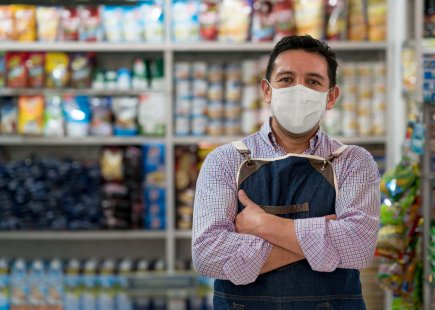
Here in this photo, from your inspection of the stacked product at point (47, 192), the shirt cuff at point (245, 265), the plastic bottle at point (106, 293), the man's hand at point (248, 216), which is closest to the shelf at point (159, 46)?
the stacked product at point (47, 192)

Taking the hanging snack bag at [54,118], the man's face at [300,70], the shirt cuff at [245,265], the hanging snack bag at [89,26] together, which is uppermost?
the hanging snack bag at [89,26]

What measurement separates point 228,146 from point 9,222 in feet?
11.7

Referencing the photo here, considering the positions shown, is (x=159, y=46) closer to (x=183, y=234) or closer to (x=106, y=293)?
(x=183, y=234)

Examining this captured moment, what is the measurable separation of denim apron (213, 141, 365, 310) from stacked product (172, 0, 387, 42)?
10.8 feet

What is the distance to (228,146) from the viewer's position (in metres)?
2.33

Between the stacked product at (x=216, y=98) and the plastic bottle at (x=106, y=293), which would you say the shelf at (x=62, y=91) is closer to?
the stacked product at (x=216, y=98)

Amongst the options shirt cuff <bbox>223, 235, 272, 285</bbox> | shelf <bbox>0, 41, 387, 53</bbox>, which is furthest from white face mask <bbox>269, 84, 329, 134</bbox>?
shelf <bbox>0, 41, 387, 53</bbox>

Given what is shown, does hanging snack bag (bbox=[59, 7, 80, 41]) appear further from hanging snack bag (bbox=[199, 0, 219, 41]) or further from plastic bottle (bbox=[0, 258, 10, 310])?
plastic bottle (bbox=[0, 258, 10, 310])

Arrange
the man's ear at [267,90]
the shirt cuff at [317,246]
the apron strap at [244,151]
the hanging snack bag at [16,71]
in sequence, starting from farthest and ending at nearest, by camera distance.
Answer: the hanging snack bag at [16,71] < the man's ear at [267,90] < the apron strap at [244,151] < the shirt cuff at [317,246]

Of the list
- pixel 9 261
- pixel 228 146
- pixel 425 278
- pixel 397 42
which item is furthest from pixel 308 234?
pixel 9 261

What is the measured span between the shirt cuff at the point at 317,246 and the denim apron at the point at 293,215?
0.17ft

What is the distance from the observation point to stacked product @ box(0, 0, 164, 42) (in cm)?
552

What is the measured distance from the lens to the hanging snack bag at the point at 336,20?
18.1ft

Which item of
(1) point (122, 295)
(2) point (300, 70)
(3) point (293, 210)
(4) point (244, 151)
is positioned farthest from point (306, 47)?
(1) point (122, 295)
